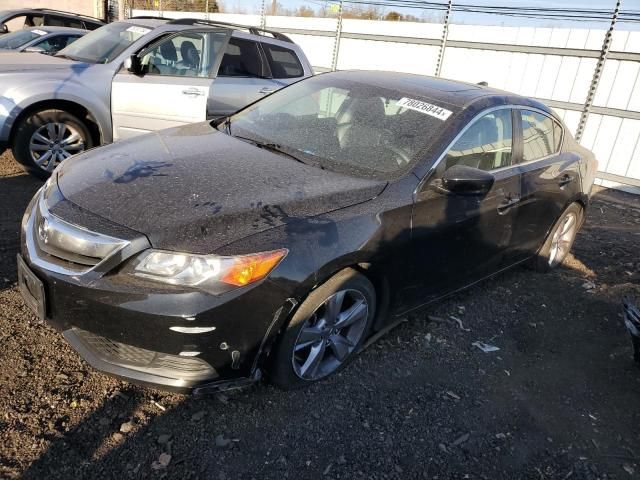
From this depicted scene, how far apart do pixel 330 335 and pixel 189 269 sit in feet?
3.06

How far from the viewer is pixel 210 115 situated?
5.87m

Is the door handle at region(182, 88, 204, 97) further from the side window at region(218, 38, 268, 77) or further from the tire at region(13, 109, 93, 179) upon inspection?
the tire at region(13, 109, 93, 179)

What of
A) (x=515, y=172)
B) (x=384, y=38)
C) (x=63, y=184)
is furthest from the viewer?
(x=384, y=38)

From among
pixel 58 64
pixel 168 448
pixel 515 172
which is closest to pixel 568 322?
pixel 515 172

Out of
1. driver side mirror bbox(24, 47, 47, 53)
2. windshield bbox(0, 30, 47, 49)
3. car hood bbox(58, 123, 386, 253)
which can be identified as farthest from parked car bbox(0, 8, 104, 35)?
car hood bbox(58, 123, 386, 253)

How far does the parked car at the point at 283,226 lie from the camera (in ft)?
7.34

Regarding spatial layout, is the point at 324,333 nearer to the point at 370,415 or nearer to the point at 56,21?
the point at 370,415

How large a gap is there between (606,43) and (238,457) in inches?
336

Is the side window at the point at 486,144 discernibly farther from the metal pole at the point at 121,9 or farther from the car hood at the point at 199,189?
the metal pole at the point at 121,9

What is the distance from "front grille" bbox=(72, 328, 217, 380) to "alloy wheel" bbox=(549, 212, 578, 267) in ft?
11.9

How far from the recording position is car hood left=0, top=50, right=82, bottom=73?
17.3 feet

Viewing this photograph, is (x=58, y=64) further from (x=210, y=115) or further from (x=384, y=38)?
(x=384, y=38)

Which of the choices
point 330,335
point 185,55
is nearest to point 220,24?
point 185,55

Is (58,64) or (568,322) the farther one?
(58,64)
